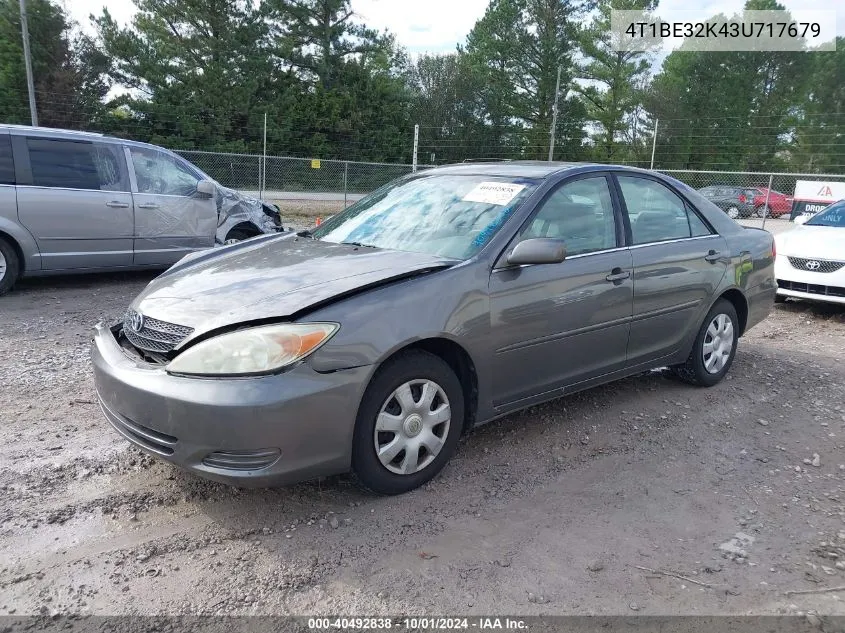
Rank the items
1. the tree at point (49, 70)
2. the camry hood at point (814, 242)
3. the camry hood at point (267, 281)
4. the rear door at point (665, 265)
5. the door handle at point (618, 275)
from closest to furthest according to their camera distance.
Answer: the camry hood at point (267, 281) → the door handle at point (618, 275) → the rear door at point (665, 265) → the camry hood at point (814, 242) → the tree at point (49, 70)

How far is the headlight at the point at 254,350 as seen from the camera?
2641mm

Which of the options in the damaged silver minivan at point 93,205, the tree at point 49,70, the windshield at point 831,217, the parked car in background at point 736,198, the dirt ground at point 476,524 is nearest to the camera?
the dirt ground at point 476,524

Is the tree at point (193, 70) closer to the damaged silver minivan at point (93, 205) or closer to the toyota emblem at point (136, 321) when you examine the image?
the damaged silver minivan at point (93, 205)

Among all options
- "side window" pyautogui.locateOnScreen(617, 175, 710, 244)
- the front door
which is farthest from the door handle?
"side window" pyautogui.locateOnScreen(617, 175, 710, 244)

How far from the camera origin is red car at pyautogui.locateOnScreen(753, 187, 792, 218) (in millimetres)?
23016

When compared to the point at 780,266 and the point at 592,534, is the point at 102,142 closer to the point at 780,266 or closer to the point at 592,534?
the point at 592,534

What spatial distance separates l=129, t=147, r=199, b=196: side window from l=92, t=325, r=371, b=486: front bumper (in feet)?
17.9

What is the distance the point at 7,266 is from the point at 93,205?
105cm

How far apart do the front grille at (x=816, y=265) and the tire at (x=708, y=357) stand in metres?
3.30

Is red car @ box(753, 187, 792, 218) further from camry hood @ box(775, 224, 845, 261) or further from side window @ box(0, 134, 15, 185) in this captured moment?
side window @ box(0, 134, 15, 185)

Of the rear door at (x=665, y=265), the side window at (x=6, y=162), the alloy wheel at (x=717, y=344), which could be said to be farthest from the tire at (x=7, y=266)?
the alloy wheel at (x=717, y=344)

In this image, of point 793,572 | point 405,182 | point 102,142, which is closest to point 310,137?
point 102,142

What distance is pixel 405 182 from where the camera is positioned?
14.5ft

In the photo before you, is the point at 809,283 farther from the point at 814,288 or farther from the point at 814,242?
the point at 814,242
